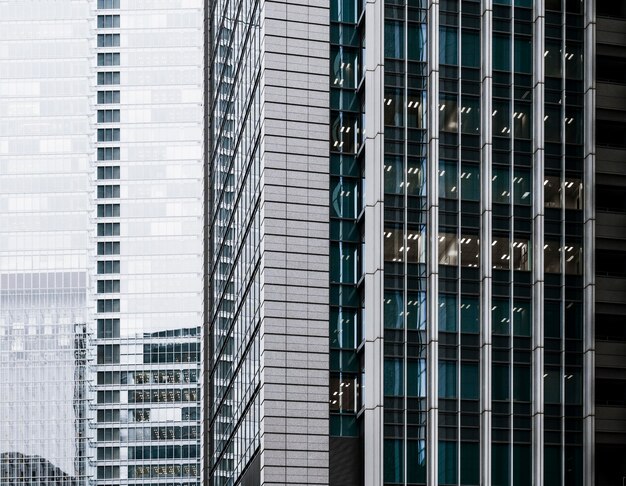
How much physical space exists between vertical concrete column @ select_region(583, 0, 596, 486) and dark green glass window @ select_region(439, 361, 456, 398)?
7.30 meters

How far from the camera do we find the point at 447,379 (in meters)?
75.6

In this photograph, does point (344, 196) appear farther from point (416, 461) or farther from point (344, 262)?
point (416, 461)

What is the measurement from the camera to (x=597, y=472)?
3009 inches

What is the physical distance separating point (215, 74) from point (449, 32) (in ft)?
147

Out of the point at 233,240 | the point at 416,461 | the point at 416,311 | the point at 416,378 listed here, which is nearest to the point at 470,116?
the point at 416,311

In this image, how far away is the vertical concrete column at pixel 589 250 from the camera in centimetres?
7619

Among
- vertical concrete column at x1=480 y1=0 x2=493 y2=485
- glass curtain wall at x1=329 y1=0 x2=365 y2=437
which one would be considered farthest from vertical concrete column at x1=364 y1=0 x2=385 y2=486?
vertical concrete column at x1=480 y1=0 x2=493 y2=485

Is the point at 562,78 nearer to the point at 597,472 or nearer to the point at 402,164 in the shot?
the point at 402,164

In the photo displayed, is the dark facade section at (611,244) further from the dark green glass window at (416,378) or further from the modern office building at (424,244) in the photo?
the dark green glass window at (416,378)

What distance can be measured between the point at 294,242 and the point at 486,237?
1039 cm

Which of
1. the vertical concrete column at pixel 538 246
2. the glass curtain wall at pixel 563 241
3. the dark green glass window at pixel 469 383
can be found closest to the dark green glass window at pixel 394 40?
the vertical concrete column at pixel 538 246

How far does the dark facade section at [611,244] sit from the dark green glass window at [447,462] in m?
7.97

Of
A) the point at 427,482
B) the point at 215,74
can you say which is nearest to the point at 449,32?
the point at 427,482

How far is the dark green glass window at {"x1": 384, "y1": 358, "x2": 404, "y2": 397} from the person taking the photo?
246 feet
